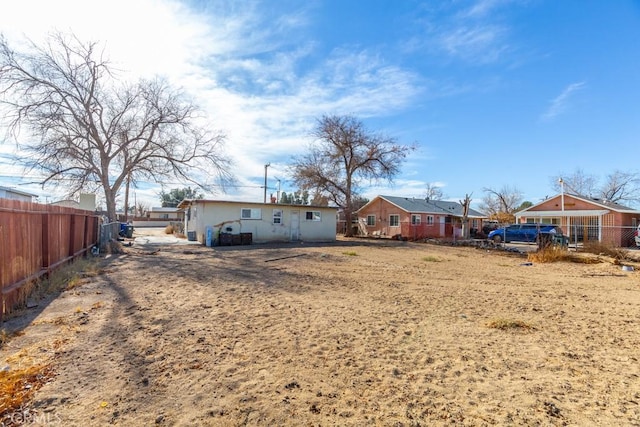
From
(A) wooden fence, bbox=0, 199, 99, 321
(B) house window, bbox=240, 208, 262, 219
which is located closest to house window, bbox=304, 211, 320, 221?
(B) house window, bbox=240, 208, 262, 219

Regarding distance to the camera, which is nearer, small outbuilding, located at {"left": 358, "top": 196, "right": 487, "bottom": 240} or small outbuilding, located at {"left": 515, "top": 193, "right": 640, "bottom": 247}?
small outbuilding, located at {"left": 515, "top": 193, "right": 640, "bottom": 247}

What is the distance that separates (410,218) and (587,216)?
12620 millimetres

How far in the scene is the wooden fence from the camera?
17.8ft

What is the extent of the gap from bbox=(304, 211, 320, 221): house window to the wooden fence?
1534 centimetres

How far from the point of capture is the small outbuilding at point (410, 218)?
3040 centimetres

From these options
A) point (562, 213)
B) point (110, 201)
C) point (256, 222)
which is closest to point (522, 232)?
point (562, 213)

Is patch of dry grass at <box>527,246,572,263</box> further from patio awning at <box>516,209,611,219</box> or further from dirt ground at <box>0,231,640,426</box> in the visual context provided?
patio awning at <box>516,209,611,219</box>

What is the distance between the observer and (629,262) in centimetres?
1300

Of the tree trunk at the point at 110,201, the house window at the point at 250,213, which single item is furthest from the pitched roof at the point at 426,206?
the tree trunk at the point at 110,201

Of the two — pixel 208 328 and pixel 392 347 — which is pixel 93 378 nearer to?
pixel 208 328

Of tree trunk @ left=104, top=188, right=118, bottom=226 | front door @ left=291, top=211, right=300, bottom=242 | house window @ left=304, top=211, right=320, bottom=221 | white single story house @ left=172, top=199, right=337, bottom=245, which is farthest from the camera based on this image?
house window @ left=304, top=211, right=320, bottom=221

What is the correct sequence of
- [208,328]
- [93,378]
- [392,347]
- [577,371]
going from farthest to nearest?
[208,328] < [392,347] < [577,371] < [93,378]

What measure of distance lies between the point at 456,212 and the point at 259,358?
3520 centimetres

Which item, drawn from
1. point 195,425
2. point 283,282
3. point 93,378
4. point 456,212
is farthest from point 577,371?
point 456,212
